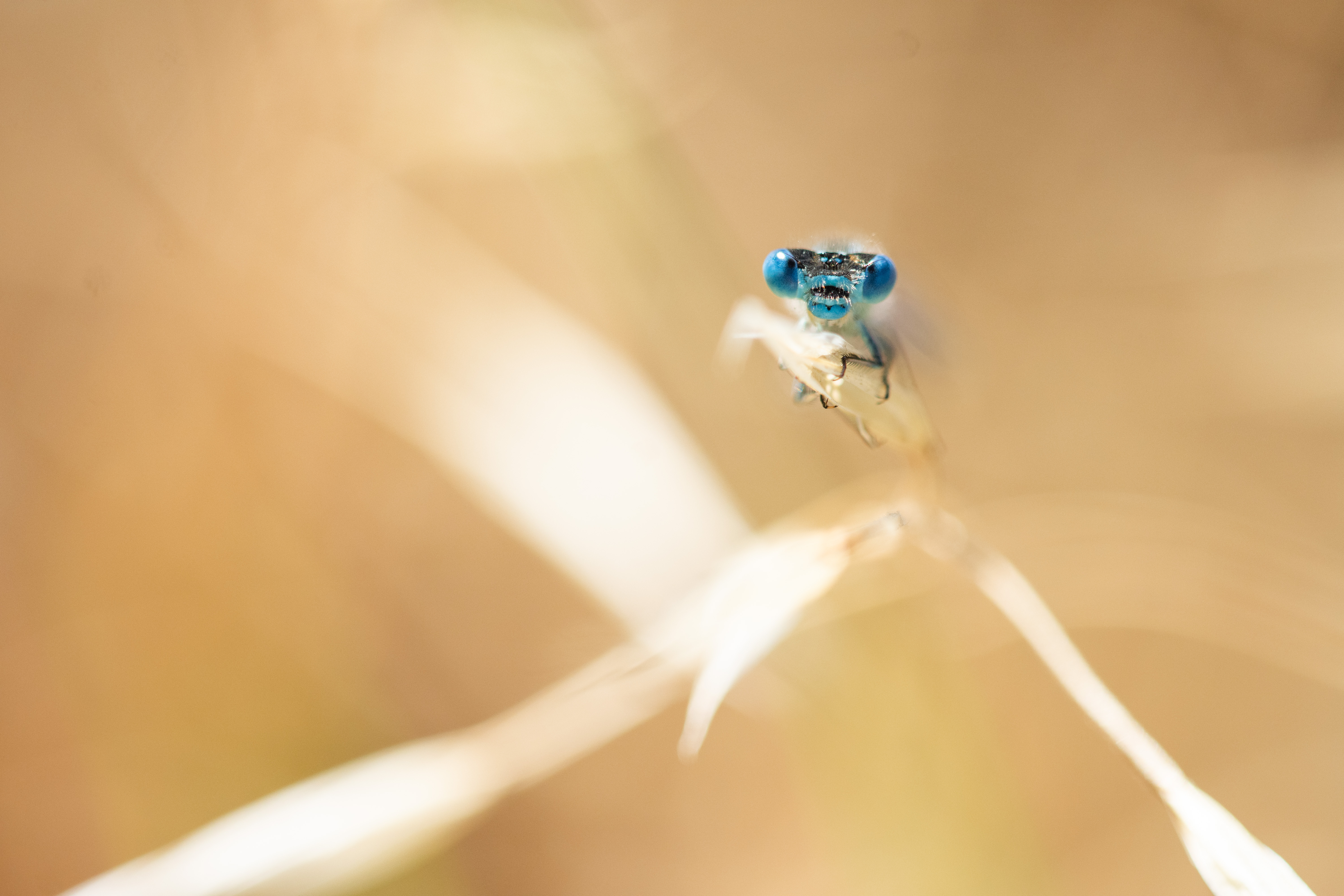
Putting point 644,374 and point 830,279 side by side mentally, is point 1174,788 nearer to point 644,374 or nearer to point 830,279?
point 830,279

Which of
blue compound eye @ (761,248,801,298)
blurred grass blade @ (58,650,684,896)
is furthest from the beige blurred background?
blurred grass blade @ (58,650,684,896)

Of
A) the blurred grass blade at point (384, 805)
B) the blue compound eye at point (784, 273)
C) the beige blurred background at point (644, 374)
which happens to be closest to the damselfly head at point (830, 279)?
the blue compound eye at point (784, 273)

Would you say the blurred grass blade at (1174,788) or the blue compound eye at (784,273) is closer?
the blurred grass blade at (1174,788)

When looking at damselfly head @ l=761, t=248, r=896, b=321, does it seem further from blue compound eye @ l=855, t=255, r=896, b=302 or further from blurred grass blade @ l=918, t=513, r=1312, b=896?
blurred grass blade @ l=918, t=513, r=1312, b=896

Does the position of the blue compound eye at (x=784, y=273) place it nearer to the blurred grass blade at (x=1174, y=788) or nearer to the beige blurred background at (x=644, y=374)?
the beige blurred background at (x=644, y=374)

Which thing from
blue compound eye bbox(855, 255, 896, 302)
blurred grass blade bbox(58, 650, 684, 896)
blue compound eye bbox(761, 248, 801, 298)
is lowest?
blurred grass blade bbox(58, 650, 684, 896)

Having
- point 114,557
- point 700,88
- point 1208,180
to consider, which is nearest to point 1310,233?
point 1208,180

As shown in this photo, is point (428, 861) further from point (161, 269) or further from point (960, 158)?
point (960, 158)

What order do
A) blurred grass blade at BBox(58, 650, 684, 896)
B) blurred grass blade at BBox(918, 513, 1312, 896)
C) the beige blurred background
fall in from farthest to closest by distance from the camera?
1. the beige blurred background
2. blurred grass blade at BBox(58, 650, 684, 896)
3. blurred grass blade at BBox(918, 513, 1312, 896)
